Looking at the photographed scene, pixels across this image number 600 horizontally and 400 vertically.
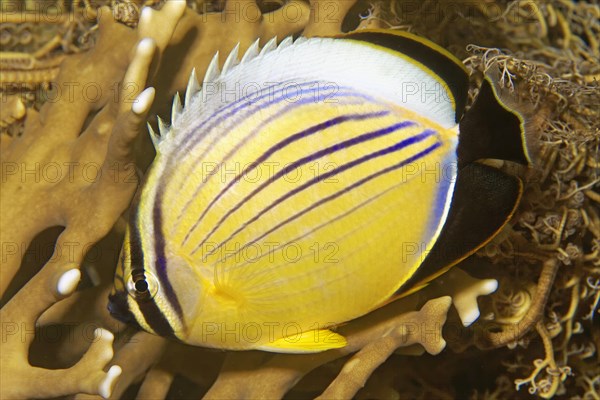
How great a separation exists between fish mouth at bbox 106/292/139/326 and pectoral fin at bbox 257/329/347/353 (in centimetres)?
37

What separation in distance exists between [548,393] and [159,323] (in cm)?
151

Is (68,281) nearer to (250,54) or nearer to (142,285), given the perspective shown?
(142,285)

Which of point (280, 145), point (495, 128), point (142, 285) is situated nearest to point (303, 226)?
point (280, 145)

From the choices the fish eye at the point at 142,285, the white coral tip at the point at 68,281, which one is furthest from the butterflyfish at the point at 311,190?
the white coral tip at the point at 68,281

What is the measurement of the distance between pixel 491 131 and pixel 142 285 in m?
0.99

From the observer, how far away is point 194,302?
1.42m

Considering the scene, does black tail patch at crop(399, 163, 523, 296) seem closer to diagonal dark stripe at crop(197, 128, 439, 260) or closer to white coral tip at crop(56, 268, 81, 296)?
diagonal dark stripe at crop(197, 128, 439, 260)

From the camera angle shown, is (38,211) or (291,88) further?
(38,211)

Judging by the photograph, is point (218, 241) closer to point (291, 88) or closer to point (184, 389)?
point (291, 88)

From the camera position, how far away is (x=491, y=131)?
4.54 feet

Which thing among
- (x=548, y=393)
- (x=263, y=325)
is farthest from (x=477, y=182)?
(x=548, y=393)

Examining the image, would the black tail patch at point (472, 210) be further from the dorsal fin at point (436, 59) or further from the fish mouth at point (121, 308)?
the fish mouth at point (121, 308)

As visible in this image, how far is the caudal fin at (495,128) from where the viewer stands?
53.4 inches

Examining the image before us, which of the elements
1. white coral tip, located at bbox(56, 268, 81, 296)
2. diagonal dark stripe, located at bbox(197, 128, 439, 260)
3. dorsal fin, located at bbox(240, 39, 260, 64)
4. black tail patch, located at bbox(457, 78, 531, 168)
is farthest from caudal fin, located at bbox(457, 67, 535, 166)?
white coral tip, located at bbox(56, 268, 81, 296)
